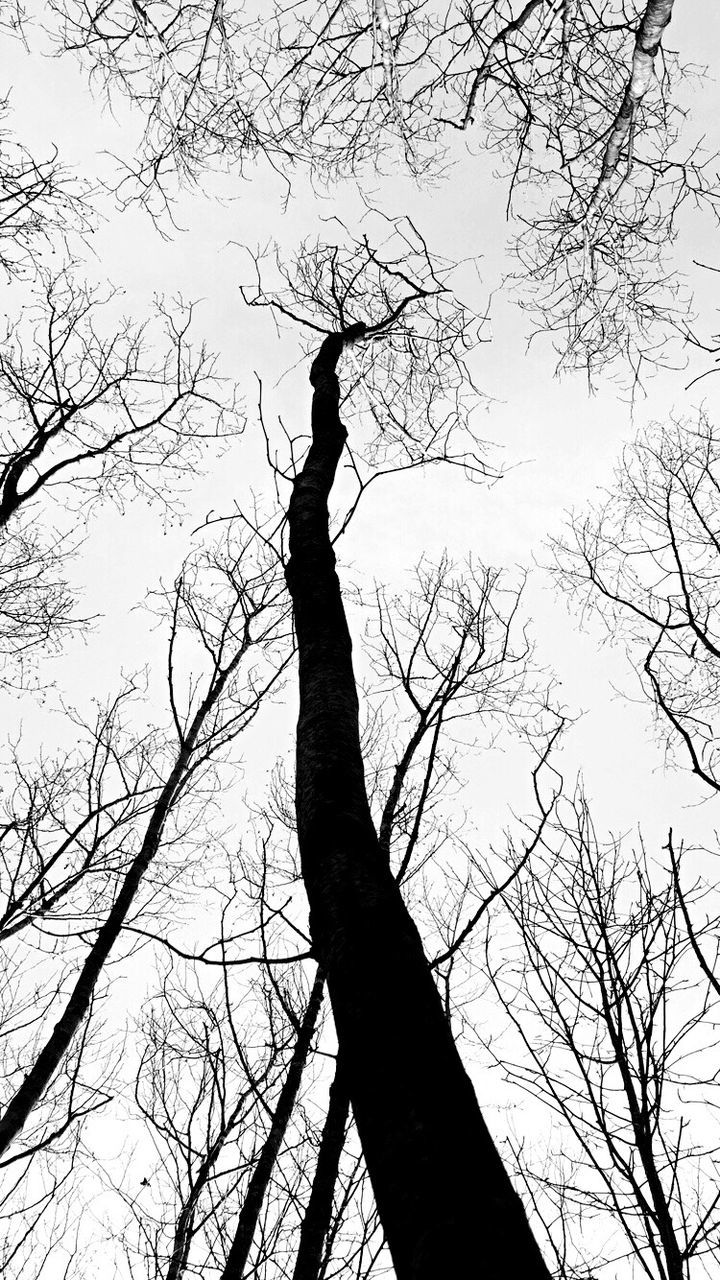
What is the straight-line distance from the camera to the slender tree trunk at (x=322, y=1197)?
3.58m

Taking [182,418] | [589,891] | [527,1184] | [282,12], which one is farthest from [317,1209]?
[182,418]

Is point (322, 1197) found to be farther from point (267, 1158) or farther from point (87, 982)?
point (87, 982)

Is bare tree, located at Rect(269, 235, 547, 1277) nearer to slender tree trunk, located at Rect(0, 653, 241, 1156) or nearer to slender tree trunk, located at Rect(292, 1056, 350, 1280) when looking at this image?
slender tree trunk, located at Rect(292, 1056, 350, 1280)

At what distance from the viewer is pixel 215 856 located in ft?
29.6

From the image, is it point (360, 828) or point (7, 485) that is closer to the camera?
point (360, 828)

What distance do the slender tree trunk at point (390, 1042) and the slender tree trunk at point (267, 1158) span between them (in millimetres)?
2471

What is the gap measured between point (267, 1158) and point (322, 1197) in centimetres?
126

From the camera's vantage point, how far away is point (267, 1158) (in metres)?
4.87

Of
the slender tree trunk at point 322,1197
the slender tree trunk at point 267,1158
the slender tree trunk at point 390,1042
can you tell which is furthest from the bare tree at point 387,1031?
the slender tree trunk at point 267,1158

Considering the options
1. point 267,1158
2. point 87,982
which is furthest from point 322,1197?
point 87,982

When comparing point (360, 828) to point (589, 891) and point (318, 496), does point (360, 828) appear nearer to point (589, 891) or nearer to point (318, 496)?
point (318, 496)

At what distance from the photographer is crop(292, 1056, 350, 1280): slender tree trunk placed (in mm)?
3578

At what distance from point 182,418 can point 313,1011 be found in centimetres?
625

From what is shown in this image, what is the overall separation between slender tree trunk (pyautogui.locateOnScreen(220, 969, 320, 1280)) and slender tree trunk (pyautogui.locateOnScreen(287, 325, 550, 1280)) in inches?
97.3
